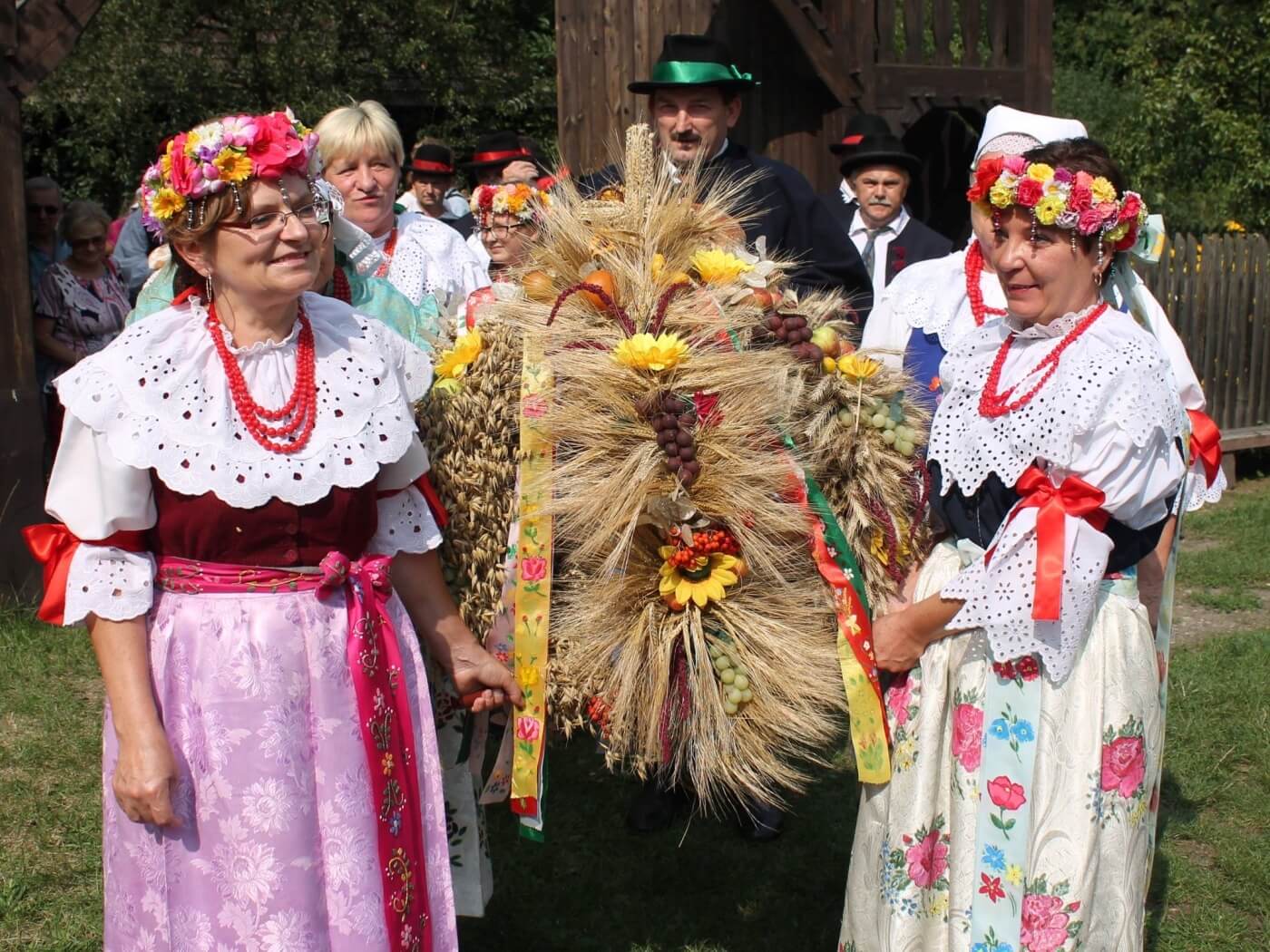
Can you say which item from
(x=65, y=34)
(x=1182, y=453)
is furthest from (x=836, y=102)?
(x=1182, y=453)

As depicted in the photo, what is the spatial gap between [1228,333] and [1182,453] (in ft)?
27.1

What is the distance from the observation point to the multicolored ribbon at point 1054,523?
2.35 metres

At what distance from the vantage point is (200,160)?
2164 millimetres

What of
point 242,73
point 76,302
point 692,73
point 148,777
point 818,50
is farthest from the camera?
point 242,73

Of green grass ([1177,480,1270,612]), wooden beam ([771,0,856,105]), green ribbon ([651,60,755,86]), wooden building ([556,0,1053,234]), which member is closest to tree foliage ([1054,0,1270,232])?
wooden building ([556,0,1053,234])

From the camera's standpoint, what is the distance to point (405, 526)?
97.5 inches

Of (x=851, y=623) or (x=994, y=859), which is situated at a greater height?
(x=851, y=623)

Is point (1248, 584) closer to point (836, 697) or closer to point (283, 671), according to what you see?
point (836, 697)

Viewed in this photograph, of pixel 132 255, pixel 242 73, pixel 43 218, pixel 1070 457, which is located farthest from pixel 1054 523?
pixel 242 73

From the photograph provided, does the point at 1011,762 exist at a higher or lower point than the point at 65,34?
lower

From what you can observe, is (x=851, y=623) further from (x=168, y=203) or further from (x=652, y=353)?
(x=168, y=203)

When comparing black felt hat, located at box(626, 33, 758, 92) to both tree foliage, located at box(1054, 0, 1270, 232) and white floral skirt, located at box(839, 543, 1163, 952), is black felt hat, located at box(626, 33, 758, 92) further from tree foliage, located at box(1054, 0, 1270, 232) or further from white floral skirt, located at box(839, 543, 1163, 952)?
tree foliage, located at box(1054, 0, 1270, 232)

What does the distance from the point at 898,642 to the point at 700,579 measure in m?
0.45

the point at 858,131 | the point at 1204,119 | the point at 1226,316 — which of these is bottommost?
the point at 1226,316
